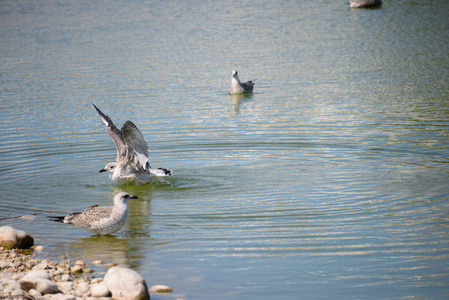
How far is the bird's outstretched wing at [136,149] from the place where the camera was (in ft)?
41.7

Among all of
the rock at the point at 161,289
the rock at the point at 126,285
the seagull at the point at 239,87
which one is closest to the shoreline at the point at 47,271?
the rock at the point at 126,285

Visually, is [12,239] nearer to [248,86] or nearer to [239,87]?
[239,87]

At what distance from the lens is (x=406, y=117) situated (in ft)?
58.6

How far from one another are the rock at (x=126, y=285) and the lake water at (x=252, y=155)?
66cm

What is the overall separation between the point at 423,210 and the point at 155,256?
14.9 ft

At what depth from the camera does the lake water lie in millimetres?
8992

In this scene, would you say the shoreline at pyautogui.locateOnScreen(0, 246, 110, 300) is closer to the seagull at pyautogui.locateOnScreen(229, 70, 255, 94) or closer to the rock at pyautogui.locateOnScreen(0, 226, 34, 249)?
the rock at pyautogui.locateOnScreen(0, 226, 34, 249)

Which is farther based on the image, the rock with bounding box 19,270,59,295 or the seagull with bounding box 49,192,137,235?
the seagull with bounding box 49,192,137,235

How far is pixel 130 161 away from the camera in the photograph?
13.5 meters

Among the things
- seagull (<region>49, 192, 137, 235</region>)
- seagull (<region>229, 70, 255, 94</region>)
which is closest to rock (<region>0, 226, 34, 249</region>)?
seagull (<region>49, 192, 137, 235</region>)

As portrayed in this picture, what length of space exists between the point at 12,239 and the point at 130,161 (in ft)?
13.5

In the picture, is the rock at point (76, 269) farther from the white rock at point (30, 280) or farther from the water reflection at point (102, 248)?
the white rock at point (30, 280)

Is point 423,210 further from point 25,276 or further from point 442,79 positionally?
point 442,79

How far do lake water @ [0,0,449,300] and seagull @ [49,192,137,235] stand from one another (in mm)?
219
